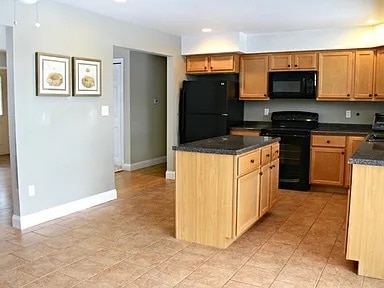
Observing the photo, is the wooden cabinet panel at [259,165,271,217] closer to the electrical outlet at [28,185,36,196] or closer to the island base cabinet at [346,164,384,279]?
the island base cabinet at [346,164,384,279]

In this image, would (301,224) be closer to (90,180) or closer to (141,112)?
(90,180)

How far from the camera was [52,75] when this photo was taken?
13.5 feet

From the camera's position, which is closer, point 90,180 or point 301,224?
point 301,224

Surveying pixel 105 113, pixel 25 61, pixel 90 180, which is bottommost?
pixel 90 180

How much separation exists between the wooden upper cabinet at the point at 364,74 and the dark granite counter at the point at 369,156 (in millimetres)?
2352

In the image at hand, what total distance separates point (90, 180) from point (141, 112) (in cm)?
273

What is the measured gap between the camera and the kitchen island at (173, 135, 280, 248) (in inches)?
133

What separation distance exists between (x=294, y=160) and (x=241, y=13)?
2243 millimetres

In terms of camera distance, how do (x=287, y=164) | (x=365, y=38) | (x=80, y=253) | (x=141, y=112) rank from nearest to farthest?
1. (x=80, y=253)
2. (x=365, y=38)
3. (x=287, y=164)
4. (x=141, y=112)

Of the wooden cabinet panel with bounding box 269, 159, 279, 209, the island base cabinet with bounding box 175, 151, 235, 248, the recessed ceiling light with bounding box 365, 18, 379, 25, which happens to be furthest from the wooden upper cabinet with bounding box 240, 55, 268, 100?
the island base cabinet with bounding box 175, 151, 235, 248

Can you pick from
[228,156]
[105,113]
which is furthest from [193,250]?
[105,113]

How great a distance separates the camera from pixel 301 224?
4172 mm

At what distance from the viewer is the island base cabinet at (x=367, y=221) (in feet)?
9.32

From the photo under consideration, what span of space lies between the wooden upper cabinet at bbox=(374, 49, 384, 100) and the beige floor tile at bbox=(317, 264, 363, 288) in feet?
10.6
